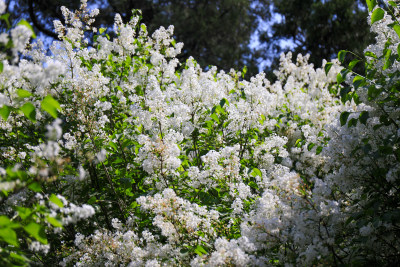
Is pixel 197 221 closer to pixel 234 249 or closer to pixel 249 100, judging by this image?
pixel 234 249

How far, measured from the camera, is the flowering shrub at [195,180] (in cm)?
228

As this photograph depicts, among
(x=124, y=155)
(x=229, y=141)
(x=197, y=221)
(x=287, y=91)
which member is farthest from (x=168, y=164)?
(x=287, y=91)

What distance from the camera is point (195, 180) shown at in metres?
3.56

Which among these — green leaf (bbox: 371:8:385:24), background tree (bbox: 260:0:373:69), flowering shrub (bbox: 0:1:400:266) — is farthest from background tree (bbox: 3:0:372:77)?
green leaf (bbox: 371:8:385:24)

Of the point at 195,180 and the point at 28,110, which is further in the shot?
the point at 195,180

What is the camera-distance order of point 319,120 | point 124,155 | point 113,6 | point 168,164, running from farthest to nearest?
point 113,6 → point 319,120 → point 124,155 → point 168,164

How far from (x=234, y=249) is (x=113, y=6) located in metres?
10.8

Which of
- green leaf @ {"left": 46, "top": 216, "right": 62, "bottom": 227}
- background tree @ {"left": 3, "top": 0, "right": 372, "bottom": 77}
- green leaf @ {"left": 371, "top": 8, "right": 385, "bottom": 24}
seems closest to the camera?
green leaf @ {"left": 46, "top": 216, "right": 62, "bottom": 227}

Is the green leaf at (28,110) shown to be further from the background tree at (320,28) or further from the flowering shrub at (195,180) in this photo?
the background tree at (320,28)

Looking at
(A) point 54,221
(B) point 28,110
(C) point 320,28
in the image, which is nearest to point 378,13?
(B) point 28,110

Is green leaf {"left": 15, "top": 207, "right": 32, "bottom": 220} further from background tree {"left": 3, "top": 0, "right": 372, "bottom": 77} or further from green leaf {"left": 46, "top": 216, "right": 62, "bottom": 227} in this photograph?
background tree {"left": 3, "top": 0, "right": 372, "bottom": 77}

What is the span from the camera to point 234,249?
8.23ft

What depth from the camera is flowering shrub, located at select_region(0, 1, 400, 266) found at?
7.47ft

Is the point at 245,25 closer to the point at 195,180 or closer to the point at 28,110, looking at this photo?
the point at 195,180
